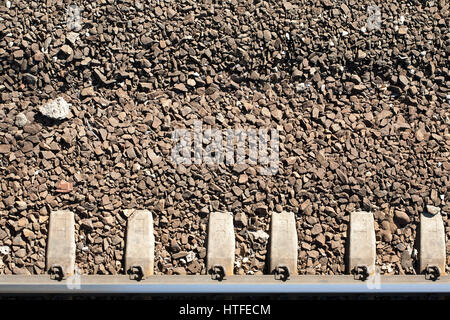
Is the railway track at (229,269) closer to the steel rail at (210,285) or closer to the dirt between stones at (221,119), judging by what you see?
the steel rail at (210,285)

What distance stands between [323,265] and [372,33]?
8.71 feet

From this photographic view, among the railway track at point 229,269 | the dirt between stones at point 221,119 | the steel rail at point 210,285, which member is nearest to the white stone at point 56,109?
the dirt between stones at point 221,119

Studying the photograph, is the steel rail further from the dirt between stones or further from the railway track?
the dirt between stones

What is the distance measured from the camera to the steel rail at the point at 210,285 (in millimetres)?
7230

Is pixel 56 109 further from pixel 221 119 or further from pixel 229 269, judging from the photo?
pixel 229 269

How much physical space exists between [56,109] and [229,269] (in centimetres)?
253

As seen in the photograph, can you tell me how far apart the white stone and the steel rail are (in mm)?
1715

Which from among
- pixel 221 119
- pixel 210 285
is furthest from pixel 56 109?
pixel 210 285

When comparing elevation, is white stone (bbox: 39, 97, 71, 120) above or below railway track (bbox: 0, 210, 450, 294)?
above

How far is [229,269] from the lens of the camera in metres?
7.43

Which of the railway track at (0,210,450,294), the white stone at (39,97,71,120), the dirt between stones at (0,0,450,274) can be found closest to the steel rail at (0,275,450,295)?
the railway track at (0,210,450,294)

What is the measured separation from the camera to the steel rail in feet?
23.7

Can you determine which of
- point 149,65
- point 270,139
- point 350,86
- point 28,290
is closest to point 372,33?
point 350,86

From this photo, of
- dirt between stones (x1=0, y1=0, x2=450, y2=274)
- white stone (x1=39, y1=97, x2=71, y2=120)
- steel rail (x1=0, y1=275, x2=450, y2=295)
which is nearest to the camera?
steel rail (x1=0, y1=275, x2=450, y2=295)
